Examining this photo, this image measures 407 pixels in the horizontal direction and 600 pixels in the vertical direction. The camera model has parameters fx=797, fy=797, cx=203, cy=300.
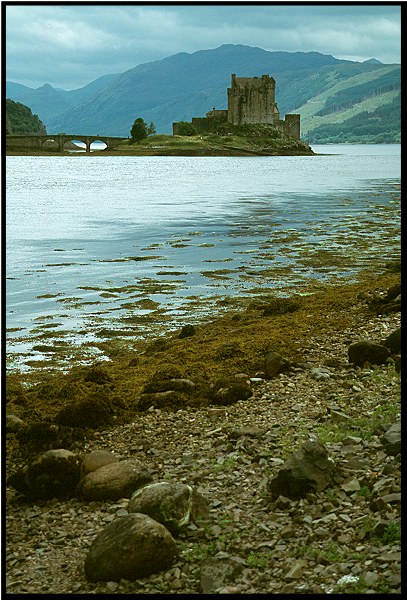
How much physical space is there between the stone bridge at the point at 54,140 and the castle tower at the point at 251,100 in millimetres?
16587

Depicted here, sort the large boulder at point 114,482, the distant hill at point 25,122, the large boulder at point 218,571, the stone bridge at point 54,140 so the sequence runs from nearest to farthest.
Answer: the large boulder at point 218,571 → the large boulder at point 114,482 → the distant hill at point 25,122 → the stone bridge at point 54,140

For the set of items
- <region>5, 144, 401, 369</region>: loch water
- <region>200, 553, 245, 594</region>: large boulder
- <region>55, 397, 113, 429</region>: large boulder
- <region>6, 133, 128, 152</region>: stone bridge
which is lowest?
<region>200, 553, 245, 594</region>: large boulder

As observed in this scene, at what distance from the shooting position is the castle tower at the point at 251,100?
366 feet

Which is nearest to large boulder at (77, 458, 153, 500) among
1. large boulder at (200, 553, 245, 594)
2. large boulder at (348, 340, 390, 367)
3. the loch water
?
large boulder at (200, 553, 245, 594)

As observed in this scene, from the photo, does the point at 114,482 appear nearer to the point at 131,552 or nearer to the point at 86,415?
the point at 131,552

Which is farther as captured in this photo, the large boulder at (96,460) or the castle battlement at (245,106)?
the castle battlement at (245,106)

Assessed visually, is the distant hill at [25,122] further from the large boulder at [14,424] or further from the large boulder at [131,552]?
the large boulder at [131,552]

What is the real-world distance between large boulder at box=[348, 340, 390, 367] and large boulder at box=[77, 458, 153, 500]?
2655mm

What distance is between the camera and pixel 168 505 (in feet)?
12.8

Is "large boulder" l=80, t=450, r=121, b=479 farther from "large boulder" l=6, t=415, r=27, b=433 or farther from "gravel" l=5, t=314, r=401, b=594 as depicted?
"large boulder" l=6, t=415, r=27, b=433

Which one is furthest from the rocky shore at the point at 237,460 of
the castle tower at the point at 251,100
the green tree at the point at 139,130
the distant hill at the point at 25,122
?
the castle tower at the point at 251,100

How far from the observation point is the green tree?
99.8 m

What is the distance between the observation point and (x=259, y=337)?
8781 millimetres

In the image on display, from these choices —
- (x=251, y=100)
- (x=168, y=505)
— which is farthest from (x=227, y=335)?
(x=251, y=100)
